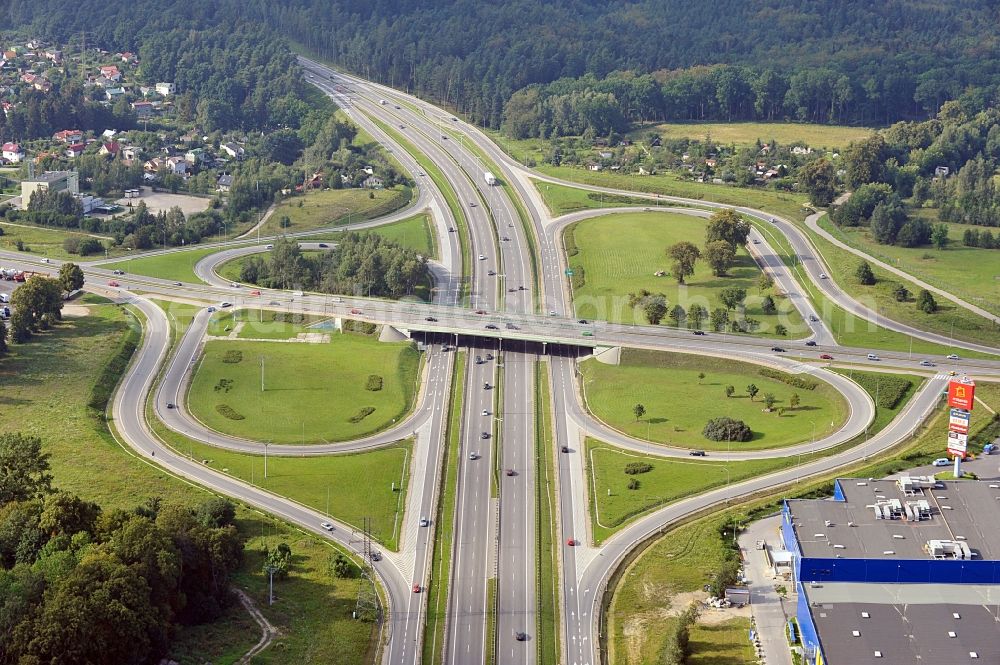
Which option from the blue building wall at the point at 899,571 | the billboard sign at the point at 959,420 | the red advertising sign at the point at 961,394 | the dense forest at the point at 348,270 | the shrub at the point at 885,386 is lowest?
the blue building wall at the point at 899,571

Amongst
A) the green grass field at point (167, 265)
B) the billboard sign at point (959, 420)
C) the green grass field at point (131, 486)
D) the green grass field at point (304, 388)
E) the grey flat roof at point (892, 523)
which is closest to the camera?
the green grass field at point (131, 486)

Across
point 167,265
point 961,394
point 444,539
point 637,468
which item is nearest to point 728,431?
point 637,468

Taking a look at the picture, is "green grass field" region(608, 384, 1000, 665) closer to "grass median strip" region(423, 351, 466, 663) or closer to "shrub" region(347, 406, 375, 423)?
"grass median strip" region(423, 351, 466, 663)

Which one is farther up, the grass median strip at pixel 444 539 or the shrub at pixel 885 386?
the shrub at pixel 885 386

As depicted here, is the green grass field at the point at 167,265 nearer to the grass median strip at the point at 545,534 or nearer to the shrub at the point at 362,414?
the shrub at the point at 362,414

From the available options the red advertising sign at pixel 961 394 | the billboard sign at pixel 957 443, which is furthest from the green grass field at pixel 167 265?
the billboard sign at pixel 957 443

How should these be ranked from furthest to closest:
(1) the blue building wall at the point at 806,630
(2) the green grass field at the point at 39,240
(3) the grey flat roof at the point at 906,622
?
(2) the green grass field at the point at 39,240 → (1) the blue building wall at the point at 806,630 → (3) the grey flat roof at the point at 906,622

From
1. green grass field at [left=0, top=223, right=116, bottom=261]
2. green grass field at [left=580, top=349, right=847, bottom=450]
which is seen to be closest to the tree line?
green grass field at [left=580, top=349, right=847, bottom=450]
